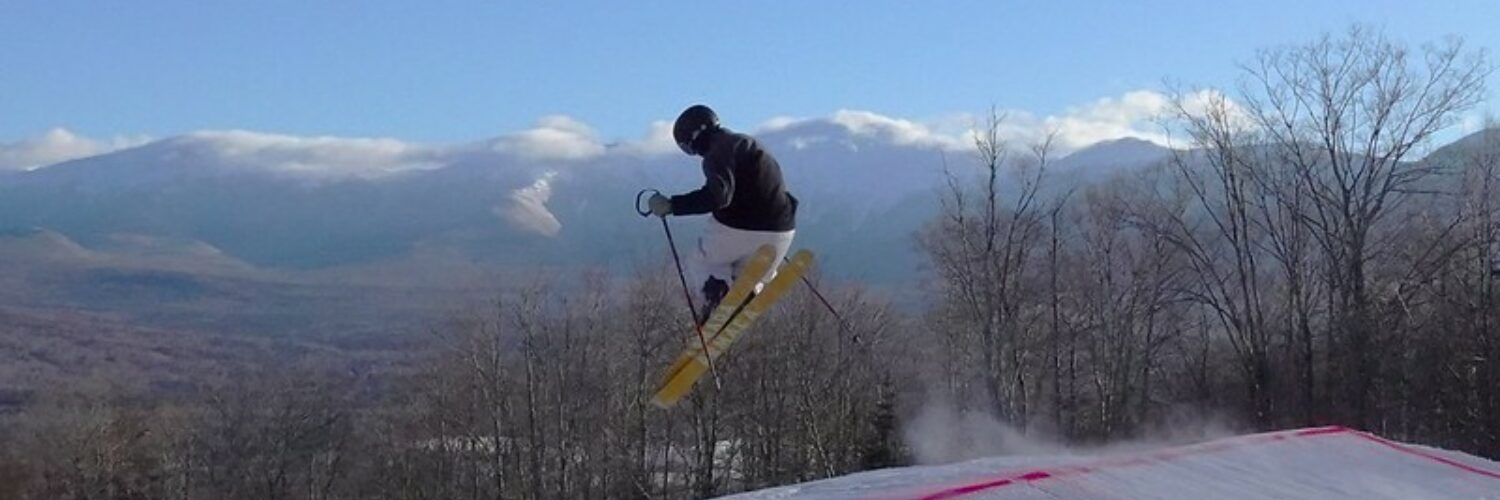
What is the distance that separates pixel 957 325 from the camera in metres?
38.7

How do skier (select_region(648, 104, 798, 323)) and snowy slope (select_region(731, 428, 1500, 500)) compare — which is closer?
snowy slope (select_region(731, 428, 1500, 500))

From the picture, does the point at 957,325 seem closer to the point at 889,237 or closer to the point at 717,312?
the point at 717,312

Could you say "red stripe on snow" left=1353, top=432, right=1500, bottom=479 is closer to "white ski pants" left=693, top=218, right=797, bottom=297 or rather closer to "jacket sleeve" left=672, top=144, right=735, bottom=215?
"white ski pants" left=693, top=218, right=797, bottom=297

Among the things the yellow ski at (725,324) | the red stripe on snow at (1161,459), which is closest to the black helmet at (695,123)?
the yellow ski at (725,324)

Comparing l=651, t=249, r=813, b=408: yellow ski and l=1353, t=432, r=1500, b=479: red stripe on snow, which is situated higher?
l=651, t=249, r=813, b=408: yellow ski

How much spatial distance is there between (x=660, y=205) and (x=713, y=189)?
309 millimetres

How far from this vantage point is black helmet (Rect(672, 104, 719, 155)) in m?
7.52

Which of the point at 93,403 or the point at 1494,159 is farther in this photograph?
the point at 93,403

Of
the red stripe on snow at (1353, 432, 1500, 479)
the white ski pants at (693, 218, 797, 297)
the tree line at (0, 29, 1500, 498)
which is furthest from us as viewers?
the tree line at (0, 29, 1500, 498)

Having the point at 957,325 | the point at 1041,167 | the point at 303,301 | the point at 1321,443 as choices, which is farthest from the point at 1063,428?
the point at 303,301

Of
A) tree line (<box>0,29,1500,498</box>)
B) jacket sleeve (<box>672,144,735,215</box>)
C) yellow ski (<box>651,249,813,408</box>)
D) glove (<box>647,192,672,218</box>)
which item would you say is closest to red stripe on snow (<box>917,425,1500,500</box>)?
jacket sleeve (<box>672,144,735,215</box>)

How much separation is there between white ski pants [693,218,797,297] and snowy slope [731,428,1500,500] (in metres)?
1.40

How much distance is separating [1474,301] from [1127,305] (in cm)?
928

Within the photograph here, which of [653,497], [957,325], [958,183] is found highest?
[958,183]
